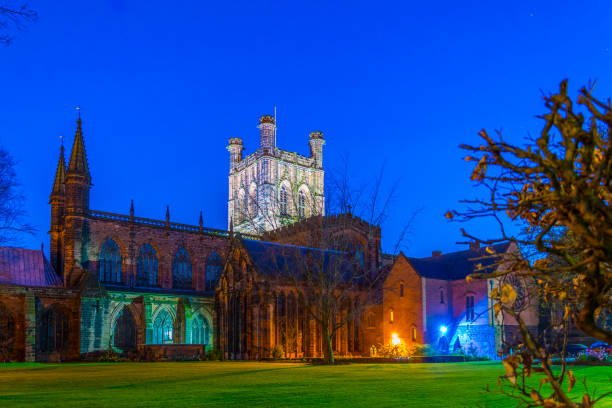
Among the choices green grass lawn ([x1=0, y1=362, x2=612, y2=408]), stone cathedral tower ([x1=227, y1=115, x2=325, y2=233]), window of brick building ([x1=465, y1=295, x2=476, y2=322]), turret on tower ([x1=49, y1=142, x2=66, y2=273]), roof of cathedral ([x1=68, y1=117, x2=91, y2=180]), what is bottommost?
green grass lawn ([x1=0, y1=362, x2=612, y2=408])

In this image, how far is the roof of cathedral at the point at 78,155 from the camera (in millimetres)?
56531

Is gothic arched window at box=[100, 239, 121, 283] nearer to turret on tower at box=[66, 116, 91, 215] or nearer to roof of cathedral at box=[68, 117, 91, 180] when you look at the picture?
turret on tower at box=[66, 116, 91, 215]

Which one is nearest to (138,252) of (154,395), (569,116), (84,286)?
(84,286)

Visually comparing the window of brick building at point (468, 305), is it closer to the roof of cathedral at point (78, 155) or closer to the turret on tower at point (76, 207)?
the turret on tower at point (76, 207)

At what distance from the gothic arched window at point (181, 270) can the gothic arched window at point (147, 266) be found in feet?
6.85

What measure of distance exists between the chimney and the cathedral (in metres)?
31.7

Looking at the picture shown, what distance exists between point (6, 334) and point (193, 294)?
1861 cm

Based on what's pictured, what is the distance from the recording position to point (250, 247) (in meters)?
43.6

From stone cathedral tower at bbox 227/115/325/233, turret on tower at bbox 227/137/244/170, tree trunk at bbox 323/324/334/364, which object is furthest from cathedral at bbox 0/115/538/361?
turret on tower at bbox 227/137/244/170

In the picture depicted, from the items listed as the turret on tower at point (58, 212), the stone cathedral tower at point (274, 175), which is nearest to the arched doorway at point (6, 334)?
the turret on tower at point (58, 212)

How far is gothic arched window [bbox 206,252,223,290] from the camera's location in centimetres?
6594

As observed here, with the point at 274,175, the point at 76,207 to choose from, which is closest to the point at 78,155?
the point at 76,207

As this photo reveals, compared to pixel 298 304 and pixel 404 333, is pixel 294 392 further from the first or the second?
pixel 404 333

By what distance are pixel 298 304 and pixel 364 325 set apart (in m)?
7.18
